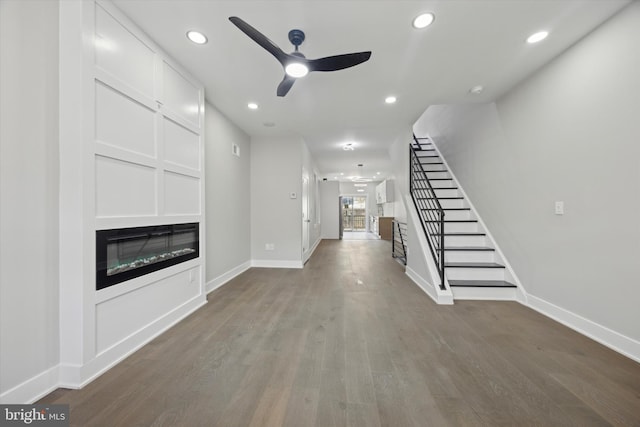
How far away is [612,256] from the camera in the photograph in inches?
74.3

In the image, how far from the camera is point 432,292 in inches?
118

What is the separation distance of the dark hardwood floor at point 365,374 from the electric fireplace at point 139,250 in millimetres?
633

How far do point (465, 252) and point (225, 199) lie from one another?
372cm

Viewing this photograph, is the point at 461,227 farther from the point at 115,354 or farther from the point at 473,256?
the point at 115,354

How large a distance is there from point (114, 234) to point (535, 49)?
3.96 m

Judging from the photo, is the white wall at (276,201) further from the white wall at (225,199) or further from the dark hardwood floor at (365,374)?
the dark hardwood floor at (365,374)

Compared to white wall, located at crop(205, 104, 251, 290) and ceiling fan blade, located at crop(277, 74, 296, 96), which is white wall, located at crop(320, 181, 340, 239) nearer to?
white wall, located at crop(205, 104, 251, 290)

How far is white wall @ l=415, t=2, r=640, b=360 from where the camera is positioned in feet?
Result: 5.81

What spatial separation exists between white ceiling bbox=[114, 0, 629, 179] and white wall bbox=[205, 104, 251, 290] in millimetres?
441

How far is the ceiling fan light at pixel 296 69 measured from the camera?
1865 millimetres

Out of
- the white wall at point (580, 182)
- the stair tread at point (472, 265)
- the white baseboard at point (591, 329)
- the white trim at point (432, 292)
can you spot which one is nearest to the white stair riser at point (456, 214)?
the white wall at point (580, 182)

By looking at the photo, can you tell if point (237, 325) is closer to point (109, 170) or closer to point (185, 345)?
point (185, 345)

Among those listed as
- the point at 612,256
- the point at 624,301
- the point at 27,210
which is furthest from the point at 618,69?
the point at 27,210

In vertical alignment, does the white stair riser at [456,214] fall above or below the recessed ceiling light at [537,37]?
below
